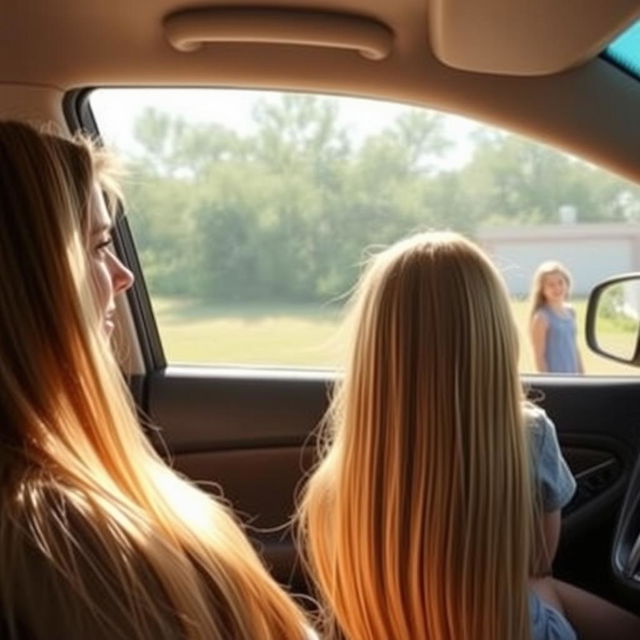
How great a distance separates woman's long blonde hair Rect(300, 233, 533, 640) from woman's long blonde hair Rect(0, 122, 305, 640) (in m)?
0.62

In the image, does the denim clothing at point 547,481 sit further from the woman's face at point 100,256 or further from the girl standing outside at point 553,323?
the woman's face at point 100,256

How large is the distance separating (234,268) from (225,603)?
1.84 meters

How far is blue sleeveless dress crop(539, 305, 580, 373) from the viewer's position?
2.66m

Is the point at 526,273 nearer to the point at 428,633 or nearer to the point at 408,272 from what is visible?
the point at 408,272

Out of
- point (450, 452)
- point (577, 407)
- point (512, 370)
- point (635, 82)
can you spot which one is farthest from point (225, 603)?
point (577, 407)

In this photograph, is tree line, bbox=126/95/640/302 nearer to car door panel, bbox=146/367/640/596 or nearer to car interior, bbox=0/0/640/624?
car interior, bbox=0/0/640/624

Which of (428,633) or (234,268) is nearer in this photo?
(428,633)

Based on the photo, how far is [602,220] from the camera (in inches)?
101

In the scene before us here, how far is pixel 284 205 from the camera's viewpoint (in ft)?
8.80

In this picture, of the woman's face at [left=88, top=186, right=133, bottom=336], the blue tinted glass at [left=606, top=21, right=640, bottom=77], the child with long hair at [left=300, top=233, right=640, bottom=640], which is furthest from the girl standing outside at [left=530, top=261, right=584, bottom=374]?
the woman's face at [left=88, top=186, right=133, bottom=336]

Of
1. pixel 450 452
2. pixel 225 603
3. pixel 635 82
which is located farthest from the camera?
pixel 635 82

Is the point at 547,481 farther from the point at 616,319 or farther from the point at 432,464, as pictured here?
the point at 616,319

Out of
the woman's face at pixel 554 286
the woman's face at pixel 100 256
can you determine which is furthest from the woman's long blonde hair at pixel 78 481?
the woman's face at pixel 554 286

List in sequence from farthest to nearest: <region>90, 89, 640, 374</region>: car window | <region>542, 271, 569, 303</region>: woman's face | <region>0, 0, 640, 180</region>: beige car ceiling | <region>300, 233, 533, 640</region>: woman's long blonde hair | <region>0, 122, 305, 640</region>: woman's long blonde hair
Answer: <region>542, 271, 569, 303</region>: woman's face, <region>90, 89, 640, 374</region>: car window, <region>0, 0, 640, 180</region>: beige car ceiling, <region>300, 233, 533, 640</region>: woman's long blonde hair, <region>0, 122, 305, 640</region>: woman's long blonde hair
